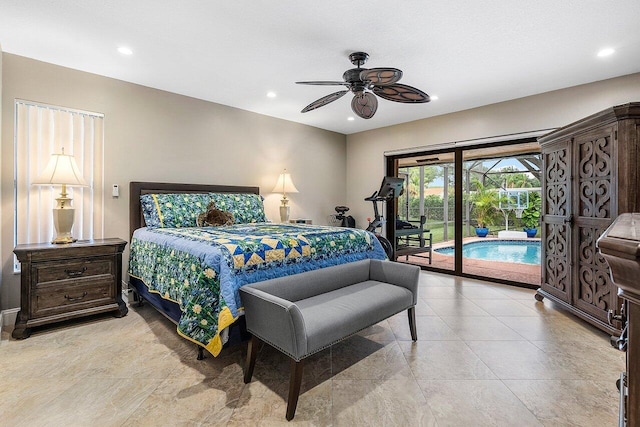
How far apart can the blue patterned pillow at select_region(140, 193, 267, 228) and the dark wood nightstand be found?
0.48 m

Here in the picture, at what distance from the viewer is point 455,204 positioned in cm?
491

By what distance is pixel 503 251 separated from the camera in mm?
5910

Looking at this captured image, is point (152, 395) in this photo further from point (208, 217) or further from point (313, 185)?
point (313, 185)

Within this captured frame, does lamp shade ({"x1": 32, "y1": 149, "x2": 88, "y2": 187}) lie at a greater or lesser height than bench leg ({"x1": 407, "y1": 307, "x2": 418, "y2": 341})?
greater

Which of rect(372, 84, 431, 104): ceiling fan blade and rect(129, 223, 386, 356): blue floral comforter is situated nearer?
rect(129, 223, 386, 356): blue floral comforter

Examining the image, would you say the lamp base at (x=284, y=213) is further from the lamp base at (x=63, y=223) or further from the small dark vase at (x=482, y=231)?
the small dark vase at (x=482, y=231)

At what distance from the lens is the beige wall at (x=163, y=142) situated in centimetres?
301

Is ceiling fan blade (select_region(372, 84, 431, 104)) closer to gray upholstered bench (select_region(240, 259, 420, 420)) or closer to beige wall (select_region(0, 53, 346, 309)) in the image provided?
gray upholstered bench (select_region(240, 259, 420, 420))

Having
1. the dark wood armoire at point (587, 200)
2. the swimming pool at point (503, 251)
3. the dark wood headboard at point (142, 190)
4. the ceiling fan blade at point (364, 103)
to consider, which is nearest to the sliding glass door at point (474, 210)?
the swimming pool at point (503, 251)

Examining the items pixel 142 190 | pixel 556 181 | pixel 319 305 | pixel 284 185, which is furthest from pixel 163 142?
pixel 556 181

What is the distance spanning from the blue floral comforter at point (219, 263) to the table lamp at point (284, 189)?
1.98 metres

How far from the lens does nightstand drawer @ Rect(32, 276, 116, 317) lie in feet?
8.88

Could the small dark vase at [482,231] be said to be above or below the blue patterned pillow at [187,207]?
below

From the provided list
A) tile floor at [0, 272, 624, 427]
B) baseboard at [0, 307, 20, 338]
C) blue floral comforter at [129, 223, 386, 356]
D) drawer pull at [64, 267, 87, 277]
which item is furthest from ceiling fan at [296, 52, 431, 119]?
baseboard at [0, 307, 20, 338]
